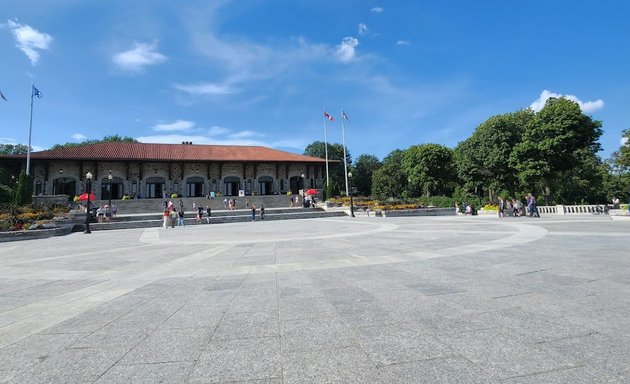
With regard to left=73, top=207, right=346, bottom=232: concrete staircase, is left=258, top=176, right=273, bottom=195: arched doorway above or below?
above

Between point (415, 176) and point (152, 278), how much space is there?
54.1 metres

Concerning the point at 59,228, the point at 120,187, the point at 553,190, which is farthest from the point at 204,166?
the point at 553,190

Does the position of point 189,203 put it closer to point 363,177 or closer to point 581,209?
point 581,209

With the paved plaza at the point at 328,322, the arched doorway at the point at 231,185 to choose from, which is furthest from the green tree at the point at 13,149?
the paved plaza at the point at 328,322

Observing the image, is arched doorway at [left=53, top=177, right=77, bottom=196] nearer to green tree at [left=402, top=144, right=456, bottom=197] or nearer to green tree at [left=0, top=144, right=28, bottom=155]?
green tree at [left=0, top=144, right=28, bottom=155]

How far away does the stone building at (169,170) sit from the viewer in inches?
1515

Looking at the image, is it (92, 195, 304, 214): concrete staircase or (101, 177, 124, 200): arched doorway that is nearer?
(92, 195, 304, 214): concrete staircase

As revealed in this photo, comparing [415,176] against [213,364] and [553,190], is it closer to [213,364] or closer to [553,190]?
[553,190]

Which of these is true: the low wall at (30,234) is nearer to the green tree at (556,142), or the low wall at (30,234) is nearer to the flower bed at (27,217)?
the flower bed at (27,217)

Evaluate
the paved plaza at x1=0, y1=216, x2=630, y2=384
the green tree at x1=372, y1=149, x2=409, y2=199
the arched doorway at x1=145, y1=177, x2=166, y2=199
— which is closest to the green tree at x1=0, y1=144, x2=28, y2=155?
the arched doorway at x1=145, y1=177, x2=166, y2=199

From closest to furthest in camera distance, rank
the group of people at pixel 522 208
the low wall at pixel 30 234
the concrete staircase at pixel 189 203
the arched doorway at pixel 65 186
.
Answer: the low wall at pixel 30 234 → the group of people at pixel 522 208 → the concrete staircase at pixel 189 203 → the arched doorway at pixel 65 186

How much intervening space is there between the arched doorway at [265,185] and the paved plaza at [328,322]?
132 ft

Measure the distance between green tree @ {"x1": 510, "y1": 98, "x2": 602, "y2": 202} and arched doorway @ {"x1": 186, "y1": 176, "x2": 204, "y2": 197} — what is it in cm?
4155

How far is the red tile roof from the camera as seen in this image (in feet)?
128
